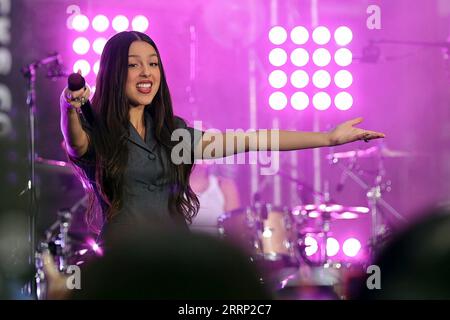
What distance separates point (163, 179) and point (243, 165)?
413 centimetres

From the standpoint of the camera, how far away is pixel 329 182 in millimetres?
6598

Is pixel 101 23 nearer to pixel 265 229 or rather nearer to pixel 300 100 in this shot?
pixel 300 100

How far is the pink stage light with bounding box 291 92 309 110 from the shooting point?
4.48 meters

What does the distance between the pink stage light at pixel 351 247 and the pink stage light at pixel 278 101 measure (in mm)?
2271

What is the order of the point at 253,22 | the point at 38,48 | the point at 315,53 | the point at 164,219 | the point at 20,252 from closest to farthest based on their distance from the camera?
the point at 164,219
the point at 315,53
the point at 20,252
the point at 38,48
the point at 253,22

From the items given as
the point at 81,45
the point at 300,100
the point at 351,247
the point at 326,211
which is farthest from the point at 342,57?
→ the point at 351,247

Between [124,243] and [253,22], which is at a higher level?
[253,22]

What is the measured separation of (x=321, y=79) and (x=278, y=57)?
0.32 meters

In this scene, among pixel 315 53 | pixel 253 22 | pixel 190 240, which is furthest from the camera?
pixel 253 22

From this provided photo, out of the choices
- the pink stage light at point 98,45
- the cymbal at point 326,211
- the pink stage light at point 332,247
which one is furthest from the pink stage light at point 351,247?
the pink stage light at point 98,45

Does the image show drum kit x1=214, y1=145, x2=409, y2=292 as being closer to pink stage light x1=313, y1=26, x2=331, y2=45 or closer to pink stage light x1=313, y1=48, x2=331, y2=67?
pink stage light x1=313, y1=48, x2=331, y2=67

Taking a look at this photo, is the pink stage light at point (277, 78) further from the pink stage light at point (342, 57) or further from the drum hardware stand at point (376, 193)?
the drum hardware stand at point (376, 193)

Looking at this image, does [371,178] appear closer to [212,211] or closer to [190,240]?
[212,211]
